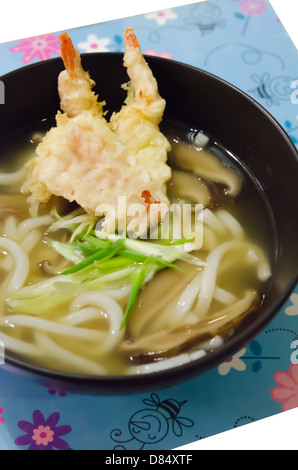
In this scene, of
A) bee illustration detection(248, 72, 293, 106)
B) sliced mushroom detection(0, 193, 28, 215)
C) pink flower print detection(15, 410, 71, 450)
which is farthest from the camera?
bee illustration detection(248, 72, 293, 106)

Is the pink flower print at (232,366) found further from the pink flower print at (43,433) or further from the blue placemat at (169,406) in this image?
the pink flower print at (43,433)

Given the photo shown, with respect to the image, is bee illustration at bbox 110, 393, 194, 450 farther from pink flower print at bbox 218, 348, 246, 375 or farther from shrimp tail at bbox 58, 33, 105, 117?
shrimp tail at bbox 58, 33, 105, 117

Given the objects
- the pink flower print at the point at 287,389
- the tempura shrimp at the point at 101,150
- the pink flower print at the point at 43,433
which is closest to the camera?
the pink flower print at the point at 43,433

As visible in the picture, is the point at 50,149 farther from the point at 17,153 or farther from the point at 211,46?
the point at 211,46

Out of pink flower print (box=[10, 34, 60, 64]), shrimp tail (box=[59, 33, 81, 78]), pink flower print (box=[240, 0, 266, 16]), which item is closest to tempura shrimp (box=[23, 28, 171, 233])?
shrimp tail (box=[59, 33, 81, 78])

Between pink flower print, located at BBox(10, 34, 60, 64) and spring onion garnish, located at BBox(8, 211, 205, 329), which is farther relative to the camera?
pink flower print, located at BBox(10, 34, 60, 64)

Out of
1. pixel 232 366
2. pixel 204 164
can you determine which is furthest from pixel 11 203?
pixel 232 366

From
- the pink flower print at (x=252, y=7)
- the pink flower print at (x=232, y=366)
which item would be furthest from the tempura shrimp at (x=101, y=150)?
the pink flower print at (x=252, y=7)

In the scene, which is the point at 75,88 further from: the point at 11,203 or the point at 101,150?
the point at 11,203
